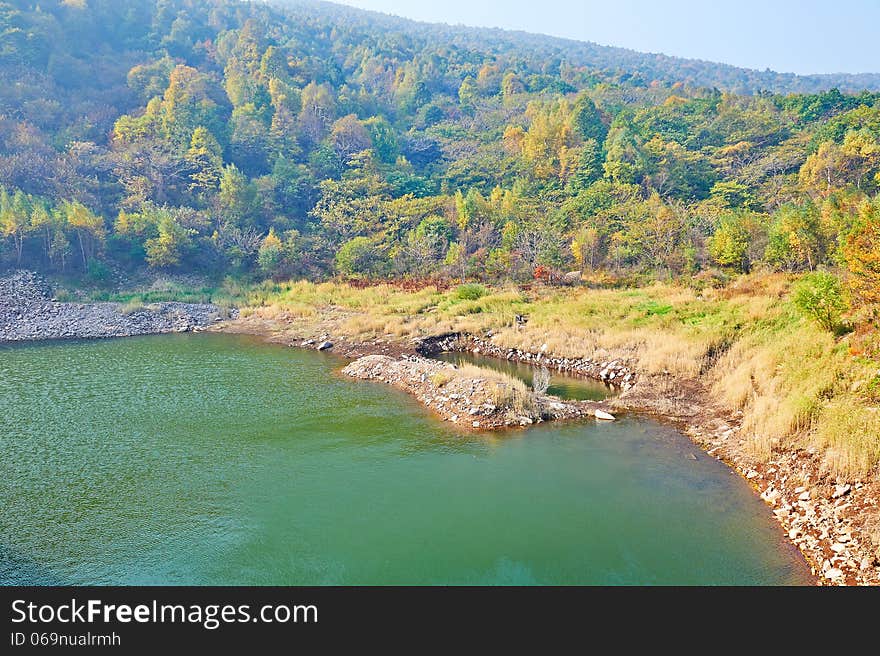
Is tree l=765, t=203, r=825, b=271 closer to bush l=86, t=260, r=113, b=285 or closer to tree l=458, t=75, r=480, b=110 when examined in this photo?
bush l=86, t=260, r=113, b=285

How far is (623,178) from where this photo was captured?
51.0 meters

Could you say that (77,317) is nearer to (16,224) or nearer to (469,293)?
(16,224)

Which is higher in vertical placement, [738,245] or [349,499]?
[738,245]

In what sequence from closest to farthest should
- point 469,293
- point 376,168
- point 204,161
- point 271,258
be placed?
point 469,293, point 271,258, point 204,161, point 376,168

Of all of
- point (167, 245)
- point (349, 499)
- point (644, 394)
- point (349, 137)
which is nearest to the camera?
point (349, 499)

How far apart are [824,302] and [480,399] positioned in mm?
9493

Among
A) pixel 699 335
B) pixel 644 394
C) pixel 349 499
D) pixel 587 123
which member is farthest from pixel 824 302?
pixel 587 123

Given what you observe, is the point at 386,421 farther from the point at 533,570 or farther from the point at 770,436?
the point at 770,436

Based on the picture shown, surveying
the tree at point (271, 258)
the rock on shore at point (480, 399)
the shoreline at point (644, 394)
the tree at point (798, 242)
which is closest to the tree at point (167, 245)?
the tree at point (271, 258)

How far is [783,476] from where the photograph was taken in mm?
11500

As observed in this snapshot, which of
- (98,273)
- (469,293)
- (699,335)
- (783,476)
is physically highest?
(699,335)

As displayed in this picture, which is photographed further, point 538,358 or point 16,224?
point 16,224
